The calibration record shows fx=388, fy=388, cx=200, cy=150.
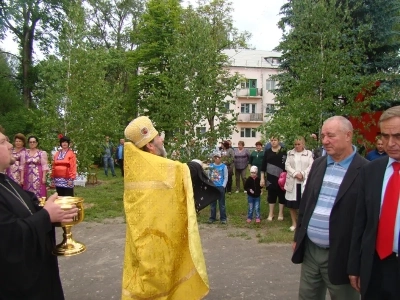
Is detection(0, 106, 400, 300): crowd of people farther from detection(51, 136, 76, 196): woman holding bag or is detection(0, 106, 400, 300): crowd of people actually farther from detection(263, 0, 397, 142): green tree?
detection(51, 136, 76, 196): woman holding bag

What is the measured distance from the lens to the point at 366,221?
9.47ft

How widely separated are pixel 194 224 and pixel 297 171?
198 inches

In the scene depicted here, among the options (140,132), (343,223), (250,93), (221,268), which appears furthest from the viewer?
(250,93)

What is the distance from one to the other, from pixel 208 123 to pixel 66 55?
600cm

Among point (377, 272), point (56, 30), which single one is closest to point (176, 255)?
point (377, 272)

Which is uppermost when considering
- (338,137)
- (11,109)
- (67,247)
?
(11,109)

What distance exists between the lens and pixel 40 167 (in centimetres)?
855

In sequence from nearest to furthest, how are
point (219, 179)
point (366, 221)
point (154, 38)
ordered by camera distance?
point (366, 221), point (219, 179), point (154, 38)

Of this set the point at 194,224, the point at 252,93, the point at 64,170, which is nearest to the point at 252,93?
the point at 252,93

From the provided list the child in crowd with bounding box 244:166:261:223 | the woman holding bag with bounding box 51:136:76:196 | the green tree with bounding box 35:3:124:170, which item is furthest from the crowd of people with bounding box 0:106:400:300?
the green tree with bounding box 35:3:124:170

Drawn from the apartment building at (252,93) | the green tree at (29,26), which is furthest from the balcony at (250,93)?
the green tree at (29,26)

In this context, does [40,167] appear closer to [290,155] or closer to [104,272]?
[104,272]

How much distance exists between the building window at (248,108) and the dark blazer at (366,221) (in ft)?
166

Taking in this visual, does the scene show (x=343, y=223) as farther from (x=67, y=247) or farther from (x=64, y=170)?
(x=64, y=170)
